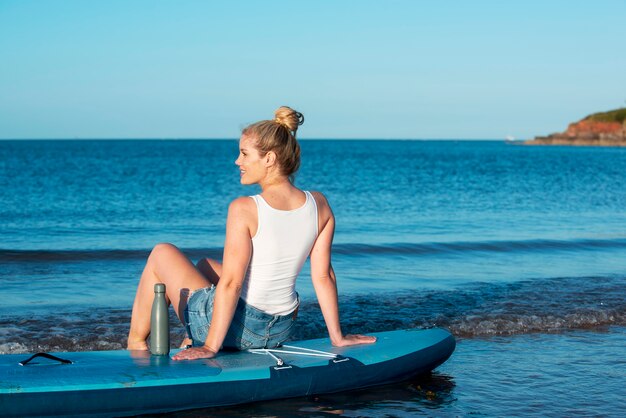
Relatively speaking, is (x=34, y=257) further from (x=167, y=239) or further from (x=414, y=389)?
(x=414, y=389)

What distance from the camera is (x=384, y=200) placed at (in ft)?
76.3

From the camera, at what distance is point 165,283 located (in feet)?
14.9

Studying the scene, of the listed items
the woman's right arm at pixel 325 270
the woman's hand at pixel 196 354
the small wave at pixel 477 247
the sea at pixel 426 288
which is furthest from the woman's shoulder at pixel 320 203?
the small wave at pixel 477 247

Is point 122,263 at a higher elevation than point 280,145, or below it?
below

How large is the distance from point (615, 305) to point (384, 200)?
15607 millimetres

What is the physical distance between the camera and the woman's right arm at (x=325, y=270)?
451 cm

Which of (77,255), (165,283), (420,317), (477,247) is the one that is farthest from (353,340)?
(477,247)

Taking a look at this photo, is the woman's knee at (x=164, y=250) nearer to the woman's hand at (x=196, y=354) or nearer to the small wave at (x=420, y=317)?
Result: the woman's hand at (x=196, y=354)

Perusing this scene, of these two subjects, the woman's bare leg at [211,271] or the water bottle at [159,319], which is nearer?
the water bottle at [159,319]

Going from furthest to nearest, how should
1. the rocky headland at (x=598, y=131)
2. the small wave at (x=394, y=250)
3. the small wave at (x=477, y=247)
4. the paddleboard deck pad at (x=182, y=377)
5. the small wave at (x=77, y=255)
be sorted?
the rocky headland at (x=598, y=131) < the small wave at (x=477, y=247) < the small wave at (x=394, y=250) < the small wave at (x=77, y=255) < the paddleboard deck pad at (x=182, y=377)

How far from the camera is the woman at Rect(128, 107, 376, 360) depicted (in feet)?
13.8

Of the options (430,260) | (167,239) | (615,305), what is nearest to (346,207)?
(167,239)

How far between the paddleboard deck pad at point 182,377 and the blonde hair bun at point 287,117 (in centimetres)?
130

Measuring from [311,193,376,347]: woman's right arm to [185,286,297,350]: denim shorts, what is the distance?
0.23m
